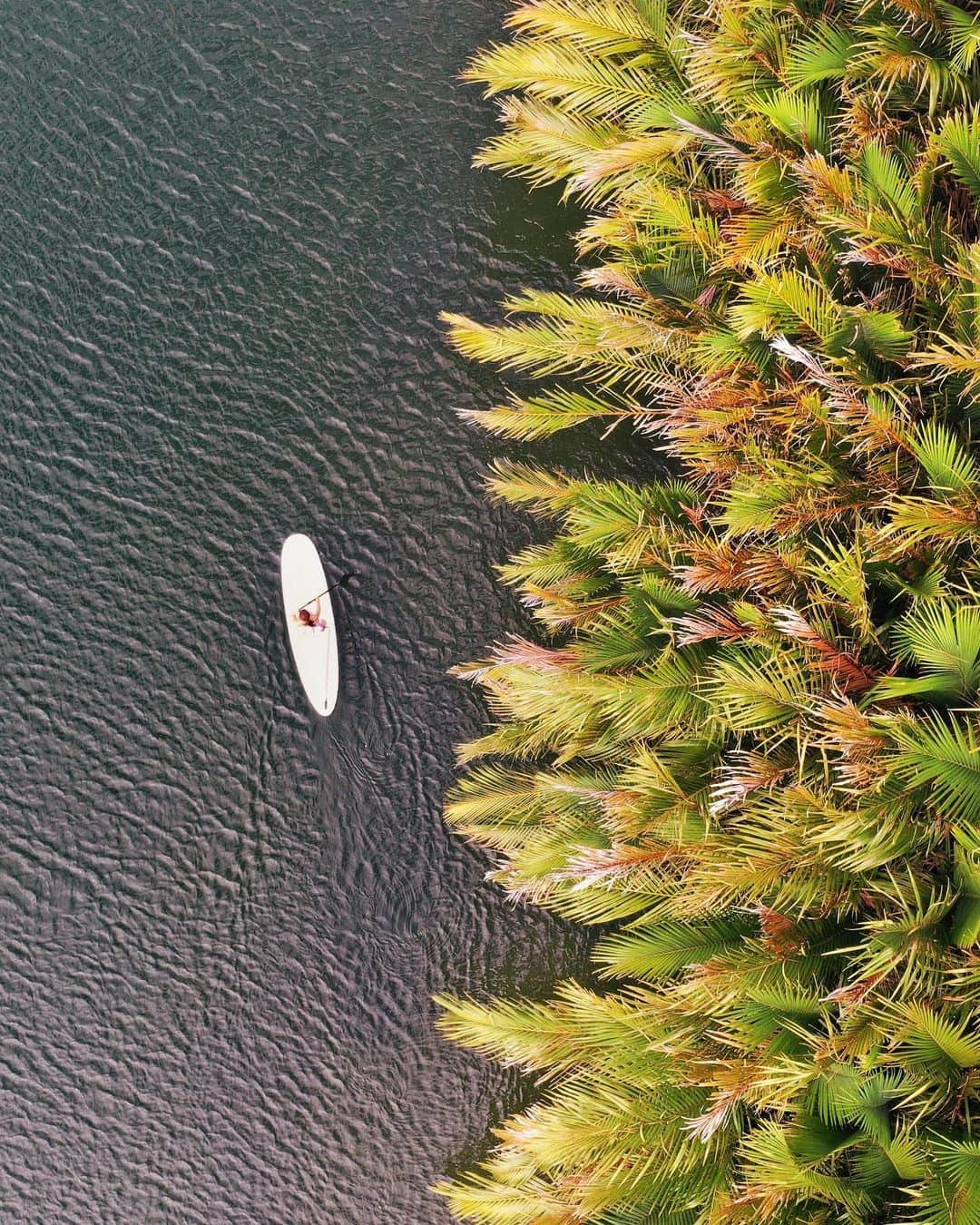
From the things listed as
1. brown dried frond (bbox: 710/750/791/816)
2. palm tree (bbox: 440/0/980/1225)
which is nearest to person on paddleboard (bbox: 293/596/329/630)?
palm tree (bbox: 440/0/980/1225)

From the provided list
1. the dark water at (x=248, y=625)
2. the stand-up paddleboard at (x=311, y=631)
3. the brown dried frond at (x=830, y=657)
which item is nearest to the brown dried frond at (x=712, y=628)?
the brown dried frond at (x=830, y=657)

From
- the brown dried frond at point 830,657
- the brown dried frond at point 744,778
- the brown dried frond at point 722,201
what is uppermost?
the brown dried frond at point 722,201

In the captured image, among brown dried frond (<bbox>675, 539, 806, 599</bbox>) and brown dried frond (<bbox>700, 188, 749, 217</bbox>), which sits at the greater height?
brown dried frond (<bbox>700, 188, 749, 217</bbox>)

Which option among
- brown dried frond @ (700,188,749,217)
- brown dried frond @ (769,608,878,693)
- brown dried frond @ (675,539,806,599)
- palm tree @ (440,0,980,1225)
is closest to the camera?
palm tree @ (440,0,980,1225)

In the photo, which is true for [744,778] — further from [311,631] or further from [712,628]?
[311,631]

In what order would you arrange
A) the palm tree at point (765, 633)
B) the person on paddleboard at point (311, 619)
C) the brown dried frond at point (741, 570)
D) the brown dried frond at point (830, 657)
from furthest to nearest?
the person on paddleboard at point (311, 619)
the brown dried frond at point (741, 570)
the brown dried frond at point (830, 657)
the palm tree at point (765, 633)

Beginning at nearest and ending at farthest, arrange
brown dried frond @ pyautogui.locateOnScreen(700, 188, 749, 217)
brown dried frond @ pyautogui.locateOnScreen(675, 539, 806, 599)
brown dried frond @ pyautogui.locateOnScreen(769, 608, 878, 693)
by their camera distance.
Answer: brown dried frond @ pyautogui.locateOnScreen(769, 608, 878, 693), brown dried frond @ pyautogui.locateOnScreen(675, 539, 806, 599), brown dried frond @ pyautogui.locateOnScreen(700, 188, 749, 217)

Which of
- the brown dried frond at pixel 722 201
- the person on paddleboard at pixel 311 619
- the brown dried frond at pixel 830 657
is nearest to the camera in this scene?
the brown dried frond at pixel 830 657

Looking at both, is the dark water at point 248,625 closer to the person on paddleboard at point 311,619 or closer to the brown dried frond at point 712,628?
the person on paddleboard at point 311,619

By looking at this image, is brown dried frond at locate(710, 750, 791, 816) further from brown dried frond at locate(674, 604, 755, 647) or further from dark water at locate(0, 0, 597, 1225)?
dark water at locate(0, 0, 597, 1225)
